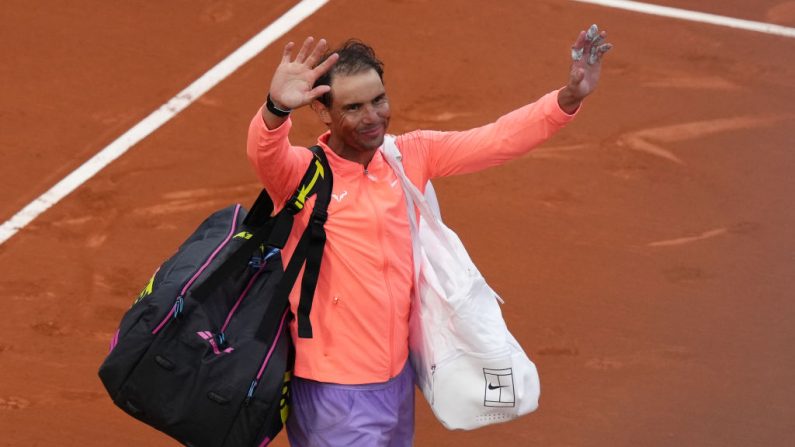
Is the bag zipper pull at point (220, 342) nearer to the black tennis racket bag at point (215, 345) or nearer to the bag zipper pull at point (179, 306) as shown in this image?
the black tennis racket bag at point (215, 345)

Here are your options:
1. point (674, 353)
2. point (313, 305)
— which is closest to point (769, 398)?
point (674, 353)

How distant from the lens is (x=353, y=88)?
4.18 metres

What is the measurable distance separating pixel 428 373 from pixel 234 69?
4461mm

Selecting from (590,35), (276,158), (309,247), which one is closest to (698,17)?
(590,35)

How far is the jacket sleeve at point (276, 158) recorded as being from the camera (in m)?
3.98

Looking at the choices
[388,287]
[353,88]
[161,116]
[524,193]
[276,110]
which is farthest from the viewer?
[161,116]

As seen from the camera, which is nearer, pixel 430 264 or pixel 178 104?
pixel 430 264

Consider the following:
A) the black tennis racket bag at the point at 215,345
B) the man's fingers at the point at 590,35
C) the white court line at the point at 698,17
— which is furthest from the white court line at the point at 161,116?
the man's fingers at the point at 590,35

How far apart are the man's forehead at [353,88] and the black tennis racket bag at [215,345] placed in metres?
0.22

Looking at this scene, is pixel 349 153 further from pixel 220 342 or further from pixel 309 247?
pixel 220 342

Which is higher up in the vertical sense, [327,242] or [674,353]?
[327,242]

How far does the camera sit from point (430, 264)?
4.43m

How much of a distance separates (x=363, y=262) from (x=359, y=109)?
51cm

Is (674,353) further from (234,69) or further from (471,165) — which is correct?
(234,69)
